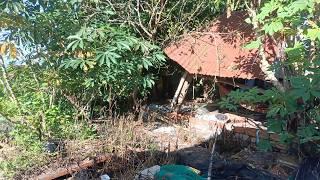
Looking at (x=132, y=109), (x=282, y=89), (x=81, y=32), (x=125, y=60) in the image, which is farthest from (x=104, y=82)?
(x=282, y=89)

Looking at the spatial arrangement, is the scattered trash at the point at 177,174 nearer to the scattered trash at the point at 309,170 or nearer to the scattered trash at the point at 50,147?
the scattered trash at the point at 309,170

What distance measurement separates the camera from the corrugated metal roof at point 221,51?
637cm

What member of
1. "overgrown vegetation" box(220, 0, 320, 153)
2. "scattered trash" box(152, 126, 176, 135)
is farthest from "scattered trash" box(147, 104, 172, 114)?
"overgrown vegetation" box(220, 0, 320, 153)

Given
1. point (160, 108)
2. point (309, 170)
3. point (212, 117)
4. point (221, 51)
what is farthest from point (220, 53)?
point (309, 170)

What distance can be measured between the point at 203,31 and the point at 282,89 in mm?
2574

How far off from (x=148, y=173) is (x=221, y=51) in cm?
323

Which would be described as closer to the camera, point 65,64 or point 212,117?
point 65,64

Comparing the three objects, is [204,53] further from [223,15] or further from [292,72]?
[292,72]

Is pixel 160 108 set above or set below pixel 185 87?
below

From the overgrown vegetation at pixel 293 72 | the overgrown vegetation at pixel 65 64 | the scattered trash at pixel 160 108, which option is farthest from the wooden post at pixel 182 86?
the overgrown vegetation at pixel 293 72

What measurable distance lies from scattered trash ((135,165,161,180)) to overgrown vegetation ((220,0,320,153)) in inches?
54.2

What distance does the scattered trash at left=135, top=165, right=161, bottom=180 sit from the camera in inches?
176

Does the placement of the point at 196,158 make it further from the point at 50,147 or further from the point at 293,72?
the point at 50,147

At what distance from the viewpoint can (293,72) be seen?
16.7 feet
